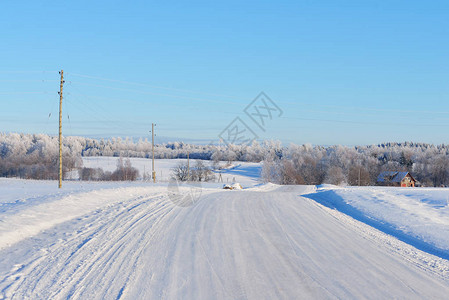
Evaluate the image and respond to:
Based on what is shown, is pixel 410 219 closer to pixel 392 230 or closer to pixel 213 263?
pixel 392 230

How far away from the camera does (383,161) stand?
96375 mm

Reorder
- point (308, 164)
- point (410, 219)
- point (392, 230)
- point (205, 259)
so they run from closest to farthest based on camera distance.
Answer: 1. point (205, 259)
2. point (392, 230)
3. point (410, 219)
4. point (308, 164)

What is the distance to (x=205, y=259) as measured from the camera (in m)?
7.14

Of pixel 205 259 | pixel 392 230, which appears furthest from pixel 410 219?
pixel 205 259

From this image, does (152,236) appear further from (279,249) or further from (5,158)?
(5,158)

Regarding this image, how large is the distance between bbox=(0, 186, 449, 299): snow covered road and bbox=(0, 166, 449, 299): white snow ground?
2cm

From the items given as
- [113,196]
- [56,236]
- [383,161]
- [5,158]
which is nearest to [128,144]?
[5,158]

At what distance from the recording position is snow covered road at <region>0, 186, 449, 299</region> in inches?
213

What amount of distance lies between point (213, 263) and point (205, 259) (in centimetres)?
33

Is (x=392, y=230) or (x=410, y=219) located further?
(x=410, y=219)

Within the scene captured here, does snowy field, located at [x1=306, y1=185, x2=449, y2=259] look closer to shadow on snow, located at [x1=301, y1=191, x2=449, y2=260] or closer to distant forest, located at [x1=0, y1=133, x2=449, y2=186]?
shadow on snow, located at [x1=301, y1=191, x2=449, y2=260]

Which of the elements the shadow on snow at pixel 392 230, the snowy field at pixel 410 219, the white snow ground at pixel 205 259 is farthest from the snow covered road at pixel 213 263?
the snowy field at pixel 410 219

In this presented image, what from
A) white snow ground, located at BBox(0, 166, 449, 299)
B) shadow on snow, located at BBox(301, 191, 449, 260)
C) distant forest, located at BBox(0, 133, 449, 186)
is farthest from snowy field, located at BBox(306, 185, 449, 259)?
distant forest, located at BBox(0, 133, 449, 186)

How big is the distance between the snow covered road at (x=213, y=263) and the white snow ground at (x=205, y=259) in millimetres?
17
